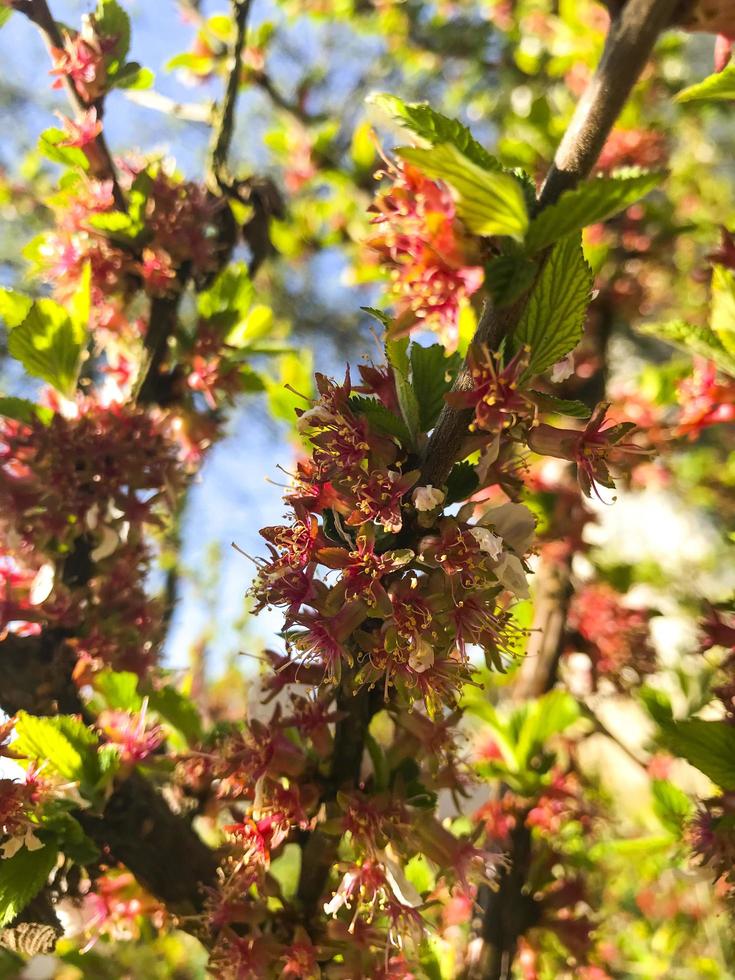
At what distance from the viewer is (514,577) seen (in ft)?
1.75

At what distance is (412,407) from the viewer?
0.54 m

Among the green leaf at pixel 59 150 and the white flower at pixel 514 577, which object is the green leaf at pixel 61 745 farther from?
the green leaf at pixel 59 150

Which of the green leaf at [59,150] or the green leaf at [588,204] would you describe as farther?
the green leaf at [59,150]

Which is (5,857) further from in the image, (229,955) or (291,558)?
(291,558)

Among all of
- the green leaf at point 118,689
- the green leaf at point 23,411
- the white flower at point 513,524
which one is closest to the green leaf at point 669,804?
the white flower at point 513,524

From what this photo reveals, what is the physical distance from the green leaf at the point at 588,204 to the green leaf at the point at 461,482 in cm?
16

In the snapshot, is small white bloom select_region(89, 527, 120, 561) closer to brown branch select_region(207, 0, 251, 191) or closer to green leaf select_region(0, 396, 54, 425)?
green leaf select_region(0, 396, 54, 425)

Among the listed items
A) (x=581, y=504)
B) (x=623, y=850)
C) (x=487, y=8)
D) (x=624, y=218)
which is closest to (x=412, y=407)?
(x=623, y=850)

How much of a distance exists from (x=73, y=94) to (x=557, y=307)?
0.69 metres

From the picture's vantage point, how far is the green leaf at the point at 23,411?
2.54 feet

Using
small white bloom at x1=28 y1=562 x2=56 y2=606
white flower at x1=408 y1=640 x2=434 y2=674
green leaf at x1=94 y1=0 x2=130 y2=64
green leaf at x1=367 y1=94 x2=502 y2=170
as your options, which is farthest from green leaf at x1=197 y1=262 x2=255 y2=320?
white flower at x1=408 y1=640 x2=434 y2=674

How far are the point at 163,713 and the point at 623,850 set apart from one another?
591 millimetres

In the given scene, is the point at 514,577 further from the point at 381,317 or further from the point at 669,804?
the point at 669,804

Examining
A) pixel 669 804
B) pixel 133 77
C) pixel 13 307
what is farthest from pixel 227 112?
pixel 669 804
